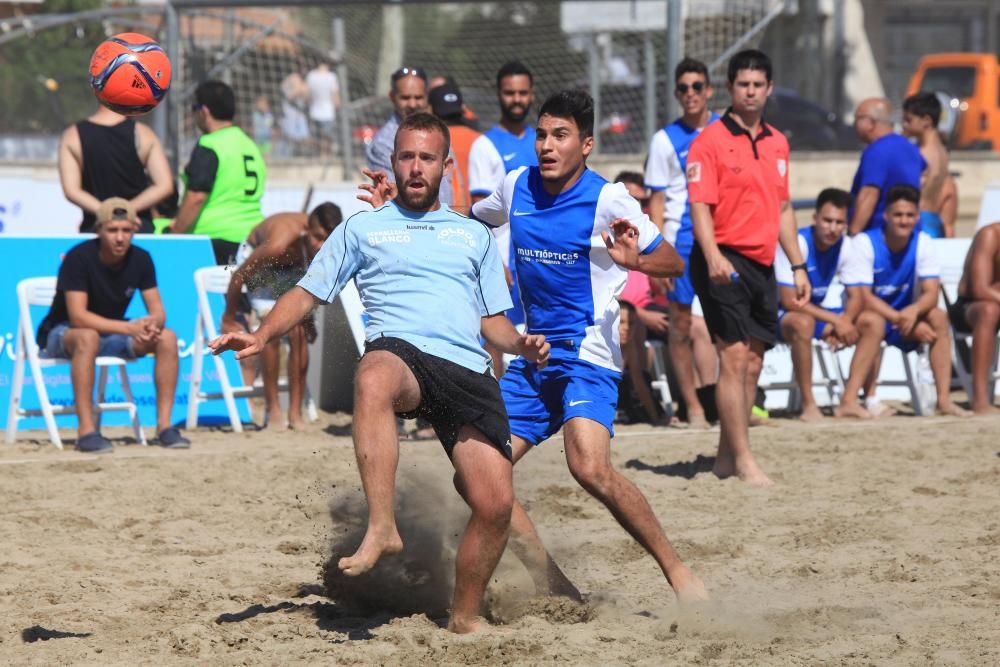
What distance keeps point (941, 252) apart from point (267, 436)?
5.21 metres

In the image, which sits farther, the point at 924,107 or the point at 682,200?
the point at 924,107

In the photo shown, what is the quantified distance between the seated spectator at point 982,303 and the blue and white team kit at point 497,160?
3495 millimetres

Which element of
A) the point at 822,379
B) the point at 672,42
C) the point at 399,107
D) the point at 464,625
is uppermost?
the point at 672,42

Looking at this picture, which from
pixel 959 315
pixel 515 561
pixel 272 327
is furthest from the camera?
pixel 959 315

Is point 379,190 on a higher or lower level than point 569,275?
higher

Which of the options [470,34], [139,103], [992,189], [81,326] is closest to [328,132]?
[470,34]

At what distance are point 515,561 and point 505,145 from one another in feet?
11.2

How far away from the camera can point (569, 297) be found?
5312mm

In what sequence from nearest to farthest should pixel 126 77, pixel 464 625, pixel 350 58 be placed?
pixel 464 625 < pixel 126 77 < pixel 350 58

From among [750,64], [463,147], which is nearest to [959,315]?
[750,64]

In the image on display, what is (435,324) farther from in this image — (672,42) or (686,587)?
(672,42)

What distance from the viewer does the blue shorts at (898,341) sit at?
388 inches

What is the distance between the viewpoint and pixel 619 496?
A: 5.02 m

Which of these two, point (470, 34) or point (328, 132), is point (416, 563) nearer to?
point (328, 132)
